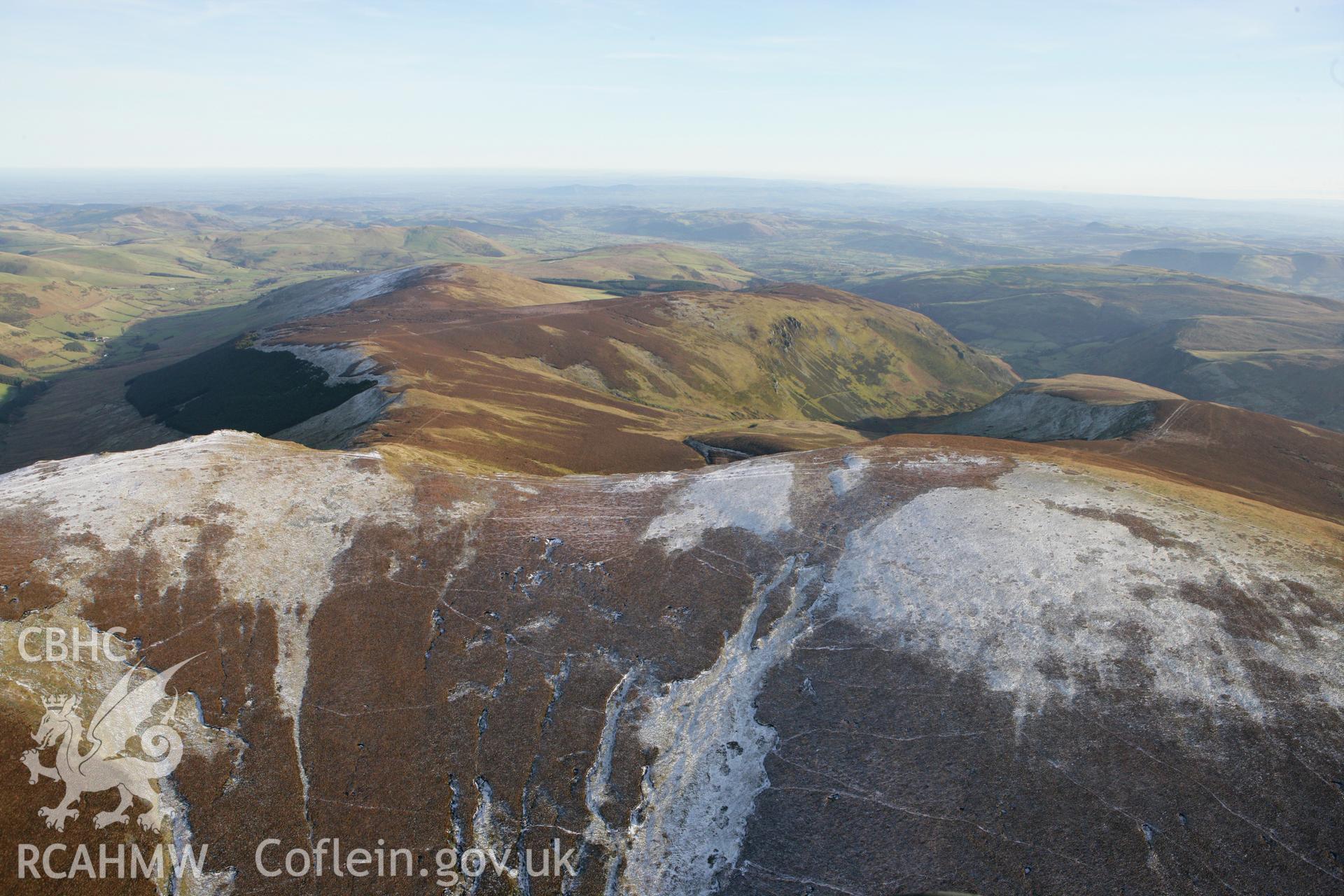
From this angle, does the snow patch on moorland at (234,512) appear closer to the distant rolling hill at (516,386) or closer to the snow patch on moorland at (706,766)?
the distant rolling hill at (516,386)

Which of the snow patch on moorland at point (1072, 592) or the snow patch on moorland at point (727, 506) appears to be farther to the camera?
the snow patch on moorland at point (727, 506)

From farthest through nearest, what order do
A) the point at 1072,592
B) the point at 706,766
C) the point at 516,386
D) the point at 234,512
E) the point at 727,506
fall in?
the point at 516,386
the point at 727,506
the point at 234,512
the point at 1072,592
the point at 706,766

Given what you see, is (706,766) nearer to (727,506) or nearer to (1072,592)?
(727,506)

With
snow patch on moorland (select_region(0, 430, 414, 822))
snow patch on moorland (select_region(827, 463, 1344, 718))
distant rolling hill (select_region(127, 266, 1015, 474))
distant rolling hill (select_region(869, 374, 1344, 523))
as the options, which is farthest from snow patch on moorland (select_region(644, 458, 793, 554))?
distant rolling hill (select_region(869, 374, 1344, 523))

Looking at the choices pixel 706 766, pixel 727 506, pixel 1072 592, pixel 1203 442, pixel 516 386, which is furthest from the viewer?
pixel 516 386

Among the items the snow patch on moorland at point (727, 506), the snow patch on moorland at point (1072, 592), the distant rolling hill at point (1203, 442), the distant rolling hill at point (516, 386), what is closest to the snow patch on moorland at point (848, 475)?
the snow patch on moorland at point (727, 506)

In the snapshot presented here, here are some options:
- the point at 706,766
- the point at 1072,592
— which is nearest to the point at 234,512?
the point at 706,766
